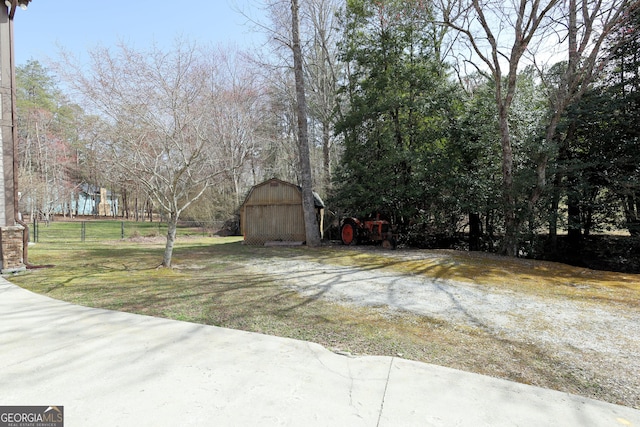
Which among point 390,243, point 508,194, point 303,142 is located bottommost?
point 390,243

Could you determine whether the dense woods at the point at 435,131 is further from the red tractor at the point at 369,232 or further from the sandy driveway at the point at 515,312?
the sandy driveway at the point at 515,312

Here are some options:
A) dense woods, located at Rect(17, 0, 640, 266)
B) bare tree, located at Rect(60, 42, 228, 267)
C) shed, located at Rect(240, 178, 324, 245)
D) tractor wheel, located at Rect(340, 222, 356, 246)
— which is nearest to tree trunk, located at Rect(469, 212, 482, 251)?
dense woods, located at Rect(17, 0, 640, 266)

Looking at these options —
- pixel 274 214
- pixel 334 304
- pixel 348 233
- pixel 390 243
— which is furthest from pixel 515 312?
pixel 274 214

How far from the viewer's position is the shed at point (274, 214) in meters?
13.5

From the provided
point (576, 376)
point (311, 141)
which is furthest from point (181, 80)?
point (311, 141)

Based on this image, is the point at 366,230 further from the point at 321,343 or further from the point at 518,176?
the point at 321,343

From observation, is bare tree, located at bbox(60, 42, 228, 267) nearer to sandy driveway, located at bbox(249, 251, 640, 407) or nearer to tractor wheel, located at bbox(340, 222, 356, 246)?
sandy driveway, located at bbox(249, 251, 640, 407)

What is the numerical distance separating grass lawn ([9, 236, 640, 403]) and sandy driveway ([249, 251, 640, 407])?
291 millimetres

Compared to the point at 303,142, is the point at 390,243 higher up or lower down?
lower down

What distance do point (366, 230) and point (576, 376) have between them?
33.3 feet

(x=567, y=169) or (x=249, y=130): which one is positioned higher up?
(x=249, y=130)

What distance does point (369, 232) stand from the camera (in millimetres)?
12570

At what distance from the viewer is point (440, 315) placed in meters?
4.16

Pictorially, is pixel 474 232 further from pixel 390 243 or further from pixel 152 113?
pixel 152 113
